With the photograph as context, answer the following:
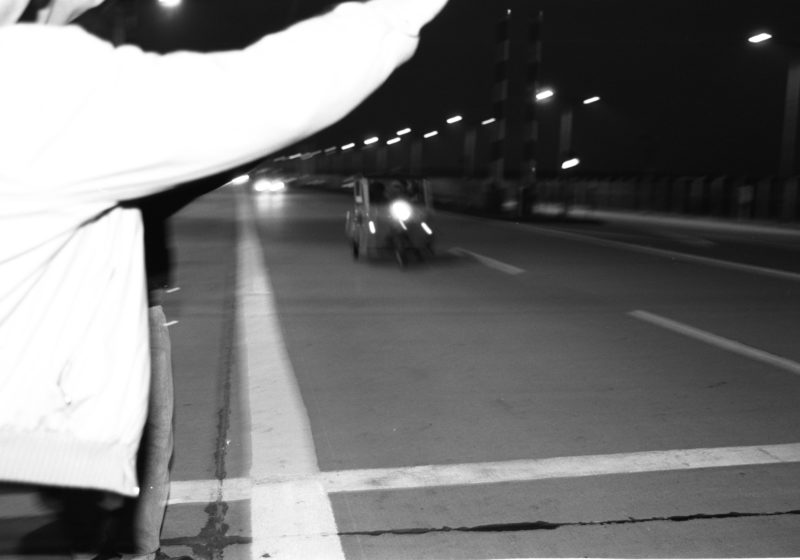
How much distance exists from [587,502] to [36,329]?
378 cm

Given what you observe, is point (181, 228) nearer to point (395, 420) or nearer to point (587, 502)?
point (395, 420)

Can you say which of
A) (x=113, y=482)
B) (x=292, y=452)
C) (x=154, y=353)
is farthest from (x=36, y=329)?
(x=292, y=452)

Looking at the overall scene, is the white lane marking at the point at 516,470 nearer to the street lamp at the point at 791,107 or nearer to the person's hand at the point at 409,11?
the person's hand at the point at 409,11

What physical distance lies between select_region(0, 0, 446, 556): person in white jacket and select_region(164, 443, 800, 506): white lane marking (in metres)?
3.59

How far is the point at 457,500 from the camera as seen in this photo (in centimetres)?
439

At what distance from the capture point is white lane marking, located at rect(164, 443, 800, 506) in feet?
15.0

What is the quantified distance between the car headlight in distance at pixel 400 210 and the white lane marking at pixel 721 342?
7.66 meters

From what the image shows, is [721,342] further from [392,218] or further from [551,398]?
[392,218]

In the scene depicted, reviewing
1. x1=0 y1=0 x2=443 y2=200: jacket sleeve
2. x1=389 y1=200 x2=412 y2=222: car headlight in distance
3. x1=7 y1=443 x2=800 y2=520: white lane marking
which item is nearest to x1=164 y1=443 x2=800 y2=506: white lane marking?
x1=7 y1=443 x2=800 y2=520: white lane marking

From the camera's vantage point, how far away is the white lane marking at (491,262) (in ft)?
51.0

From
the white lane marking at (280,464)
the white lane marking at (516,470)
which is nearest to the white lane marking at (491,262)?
the white lane marking at (280,464)

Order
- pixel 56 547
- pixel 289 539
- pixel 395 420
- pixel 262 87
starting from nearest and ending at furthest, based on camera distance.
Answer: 1. pixel 262 87
2. pixel 56 547
3. pixel 289 539
4. pixel 395 420

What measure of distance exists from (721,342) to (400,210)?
1010 cm

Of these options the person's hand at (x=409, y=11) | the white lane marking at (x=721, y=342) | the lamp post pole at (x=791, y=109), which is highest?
the lamp post pole at (x=791, y=109)
